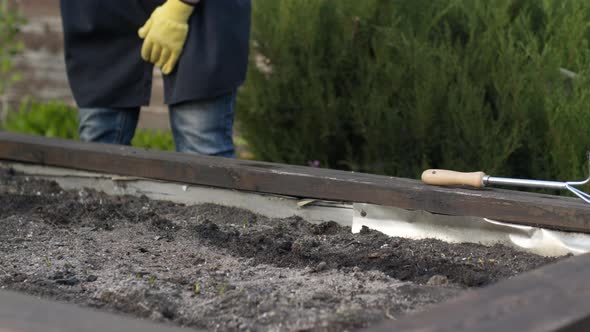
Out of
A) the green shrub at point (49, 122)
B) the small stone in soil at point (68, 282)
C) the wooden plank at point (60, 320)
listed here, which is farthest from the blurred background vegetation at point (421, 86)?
the wooden plank at point (60, 320)

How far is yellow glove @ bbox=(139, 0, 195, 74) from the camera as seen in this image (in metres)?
2.84

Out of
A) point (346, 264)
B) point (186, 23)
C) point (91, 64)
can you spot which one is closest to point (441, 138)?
point (186, 23)

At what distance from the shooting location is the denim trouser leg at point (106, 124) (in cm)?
320

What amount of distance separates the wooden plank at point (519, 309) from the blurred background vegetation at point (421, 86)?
1618 mm

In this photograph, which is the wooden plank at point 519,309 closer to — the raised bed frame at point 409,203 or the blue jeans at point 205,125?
the raised bed frame at point 409,203

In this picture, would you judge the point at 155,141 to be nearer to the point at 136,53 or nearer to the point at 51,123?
the point at 51,123

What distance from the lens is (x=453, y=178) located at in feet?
7.09

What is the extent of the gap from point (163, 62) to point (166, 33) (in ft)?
0.43

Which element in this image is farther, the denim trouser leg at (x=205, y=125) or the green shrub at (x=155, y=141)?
the green shrub at (x=155, y=141)

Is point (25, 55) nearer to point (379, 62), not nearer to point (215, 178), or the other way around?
point (379, 62)

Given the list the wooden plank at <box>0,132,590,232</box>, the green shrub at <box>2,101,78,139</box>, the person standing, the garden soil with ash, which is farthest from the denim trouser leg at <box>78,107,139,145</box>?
the green shrub at <box>2,101,78,139</box>

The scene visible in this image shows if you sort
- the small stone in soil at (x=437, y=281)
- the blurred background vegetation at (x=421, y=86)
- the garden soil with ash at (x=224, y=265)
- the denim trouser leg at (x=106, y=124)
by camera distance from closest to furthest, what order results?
the garden soil with ash at (x=224, y=265) → the small stone in soil at (x=437, y=281) → the blurred background vegetation at (x=421, y=86) → the denim trouser leg at (x=106, y=124)

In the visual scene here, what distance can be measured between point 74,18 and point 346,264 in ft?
5.39

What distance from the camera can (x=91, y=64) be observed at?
3158 mm
